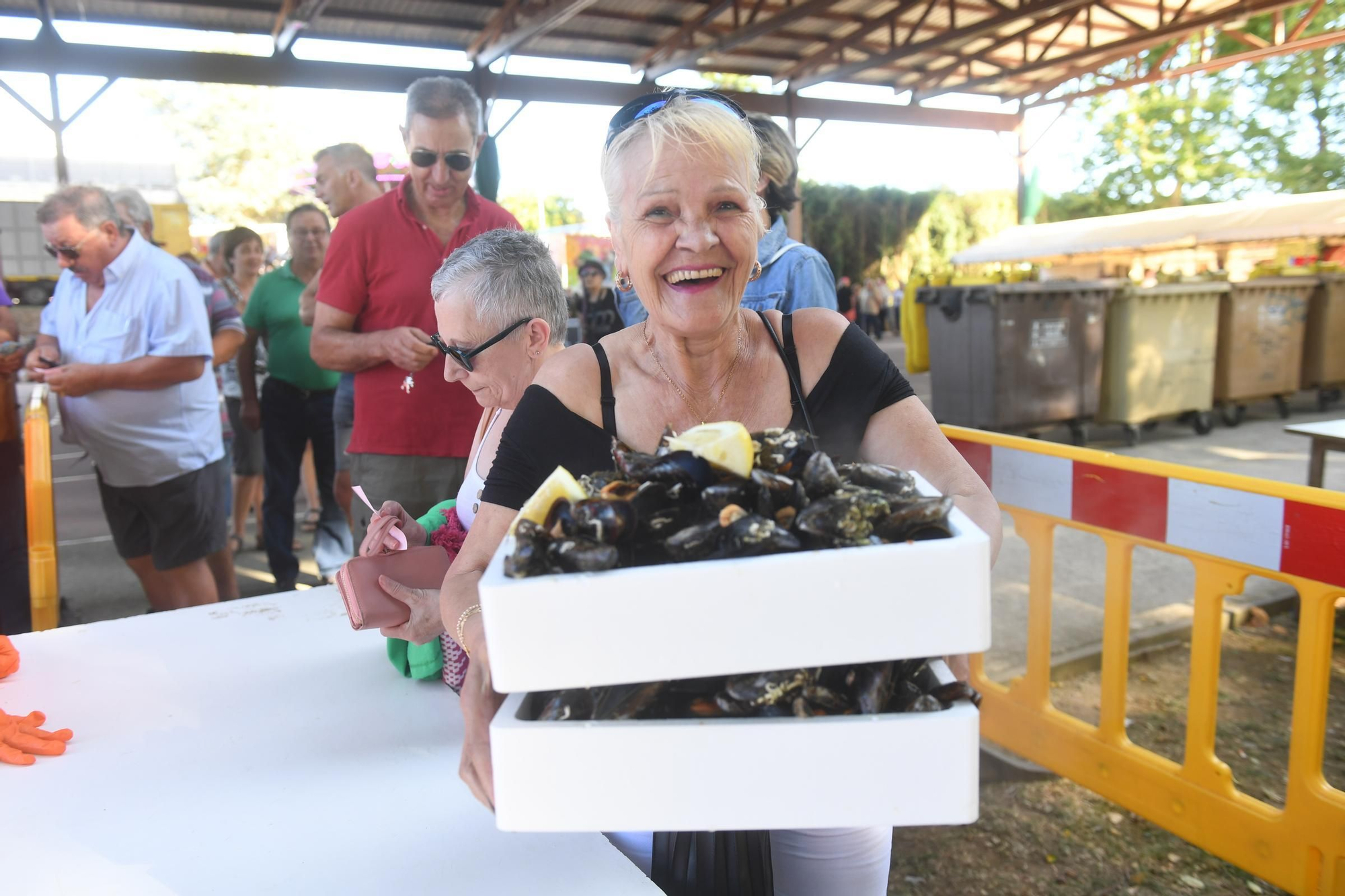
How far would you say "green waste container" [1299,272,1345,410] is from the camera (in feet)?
32.9

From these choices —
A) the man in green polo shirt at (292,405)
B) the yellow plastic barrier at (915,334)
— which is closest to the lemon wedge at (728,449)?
the man in green polo shirt at (292,405)

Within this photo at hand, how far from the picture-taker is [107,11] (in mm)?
9586

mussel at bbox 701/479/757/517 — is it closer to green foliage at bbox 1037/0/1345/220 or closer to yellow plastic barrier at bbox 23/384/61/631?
yellow plastic barrier at bbox 23/384/61/631

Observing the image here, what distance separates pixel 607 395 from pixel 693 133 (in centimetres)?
42

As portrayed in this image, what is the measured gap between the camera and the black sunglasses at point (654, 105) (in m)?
1.31

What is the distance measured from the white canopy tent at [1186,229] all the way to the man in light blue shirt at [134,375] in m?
13.9

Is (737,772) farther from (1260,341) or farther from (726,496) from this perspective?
(1260,341)

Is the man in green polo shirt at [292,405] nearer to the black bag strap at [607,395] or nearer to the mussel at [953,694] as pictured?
the black bag strap at [607,395]

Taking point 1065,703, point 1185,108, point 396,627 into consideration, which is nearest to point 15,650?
point 396,627

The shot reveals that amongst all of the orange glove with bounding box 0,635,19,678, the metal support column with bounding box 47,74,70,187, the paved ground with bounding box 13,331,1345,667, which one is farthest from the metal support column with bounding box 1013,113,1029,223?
the orange glove with bounding box 0,635,19,678

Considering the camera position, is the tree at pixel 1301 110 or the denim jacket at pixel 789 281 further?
the tree at pixel 1301 110

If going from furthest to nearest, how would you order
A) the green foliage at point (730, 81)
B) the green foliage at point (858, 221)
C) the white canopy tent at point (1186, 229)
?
the green foliage at point (858, 221)
the green foliage at point (730, 81)
the white canopy tent at point (1186, 229)

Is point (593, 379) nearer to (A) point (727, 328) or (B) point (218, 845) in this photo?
(A) point (727, 328)

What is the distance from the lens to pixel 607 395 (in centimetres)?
142
